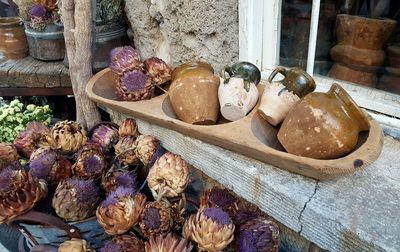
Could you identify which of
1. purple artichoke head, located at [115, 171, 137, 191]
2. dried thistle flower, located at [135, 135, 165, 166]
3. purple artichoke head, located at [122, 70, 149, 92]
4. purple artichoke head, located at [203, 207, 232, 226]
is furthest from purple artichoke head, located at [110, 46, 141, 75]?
purple artichoke head, located at [203, 207, 232, 226]

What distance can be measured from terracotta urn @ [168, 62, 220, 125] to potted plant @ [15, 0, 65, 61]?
2.87ft

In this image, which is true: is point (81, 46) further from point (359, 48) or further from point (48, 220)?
point (359, 48)

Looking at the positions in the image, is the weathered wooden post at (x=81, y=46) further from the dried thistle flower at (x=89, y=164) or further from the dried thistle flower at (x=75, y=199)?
the dried thistle flower at (x=75, y=199)

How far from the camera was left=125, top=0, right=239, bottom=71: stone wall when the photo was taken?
1.28m

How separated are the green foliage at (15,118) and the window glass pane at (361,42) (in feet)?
3.90

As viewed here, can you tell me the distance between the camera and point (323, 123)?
0.83 meters

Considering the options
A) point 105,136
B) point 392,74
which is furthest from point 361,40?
point 105,136

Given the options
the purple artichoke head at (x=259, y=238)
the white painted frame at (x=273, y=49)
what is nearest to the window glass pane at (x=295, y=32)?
the white painted frame at (x=273, y=49)

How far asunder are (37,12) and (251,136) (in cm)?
126

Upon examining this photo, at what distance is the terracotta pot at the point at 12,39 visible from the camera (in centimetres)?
182

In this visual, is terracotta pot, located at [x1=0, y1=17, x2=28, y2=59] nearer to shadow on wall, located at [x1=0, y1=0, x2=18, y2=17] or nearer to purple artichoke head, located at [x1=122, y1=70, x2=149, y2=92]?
purple artichoke head, located at [x1=122, y1=70, x2=149, y2=92]

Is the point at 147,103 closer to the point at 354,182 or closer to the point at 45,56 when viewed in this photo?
the point at 354,182

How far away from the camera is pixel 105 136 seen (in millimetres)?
1202

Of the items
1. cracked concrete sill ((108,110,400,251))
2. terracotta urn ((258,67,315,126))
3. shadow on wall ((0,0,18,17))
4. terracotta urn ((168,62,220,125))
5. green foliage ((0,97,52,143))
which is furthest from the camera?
shadow on wall ((0,0,18,17))
